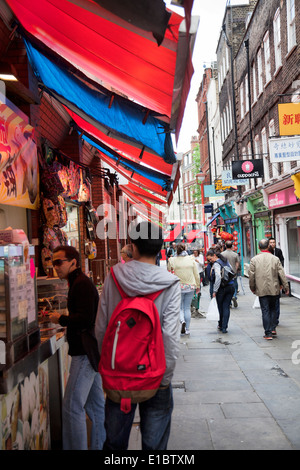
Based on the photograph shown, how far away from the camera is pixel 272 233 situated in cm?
1795

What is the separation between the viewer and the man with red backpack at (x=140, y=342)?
2811mm

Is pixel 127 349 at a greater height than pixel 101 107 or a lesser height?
lesser

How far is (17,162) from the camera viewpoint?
539 cm

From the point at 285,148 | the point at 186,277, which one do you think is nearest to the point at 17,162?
the point at 186,277

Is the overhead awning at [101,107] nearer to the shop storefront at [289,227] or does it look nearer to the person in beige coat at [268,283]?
the person in beige coat at [268,283]

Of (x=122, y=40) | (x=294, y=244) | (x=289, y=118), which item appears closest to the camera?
(x=122, y=40)

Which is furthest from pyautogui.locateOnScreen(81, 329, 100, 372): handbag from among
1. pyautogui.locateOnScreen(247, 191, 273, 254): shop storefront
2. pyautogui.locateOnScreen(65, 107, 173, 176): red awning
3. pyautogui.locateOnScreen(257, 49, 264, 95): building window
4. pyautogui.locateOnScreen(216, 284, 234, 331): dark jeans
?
→ pyautogui.locateOnScreen(257, 49, 264, 95): building window

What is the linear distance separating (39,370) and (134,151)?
471cm

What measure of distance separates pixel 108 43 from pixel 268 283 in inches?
223

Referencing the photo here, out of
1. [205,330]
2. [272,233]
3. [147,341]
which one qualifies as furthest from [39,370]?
[272,233]

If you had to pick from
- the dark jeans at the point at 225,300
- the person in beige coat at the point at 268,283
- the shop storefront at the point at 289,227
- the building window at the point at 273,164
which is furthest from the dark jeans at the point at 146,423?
Result: the building window at the point at 273,164

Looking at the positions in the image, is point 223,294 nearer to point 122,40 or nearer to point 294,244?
point 122,40

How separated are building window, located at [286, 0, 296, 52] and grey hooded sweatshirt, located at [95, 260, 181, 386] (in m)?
13.4
